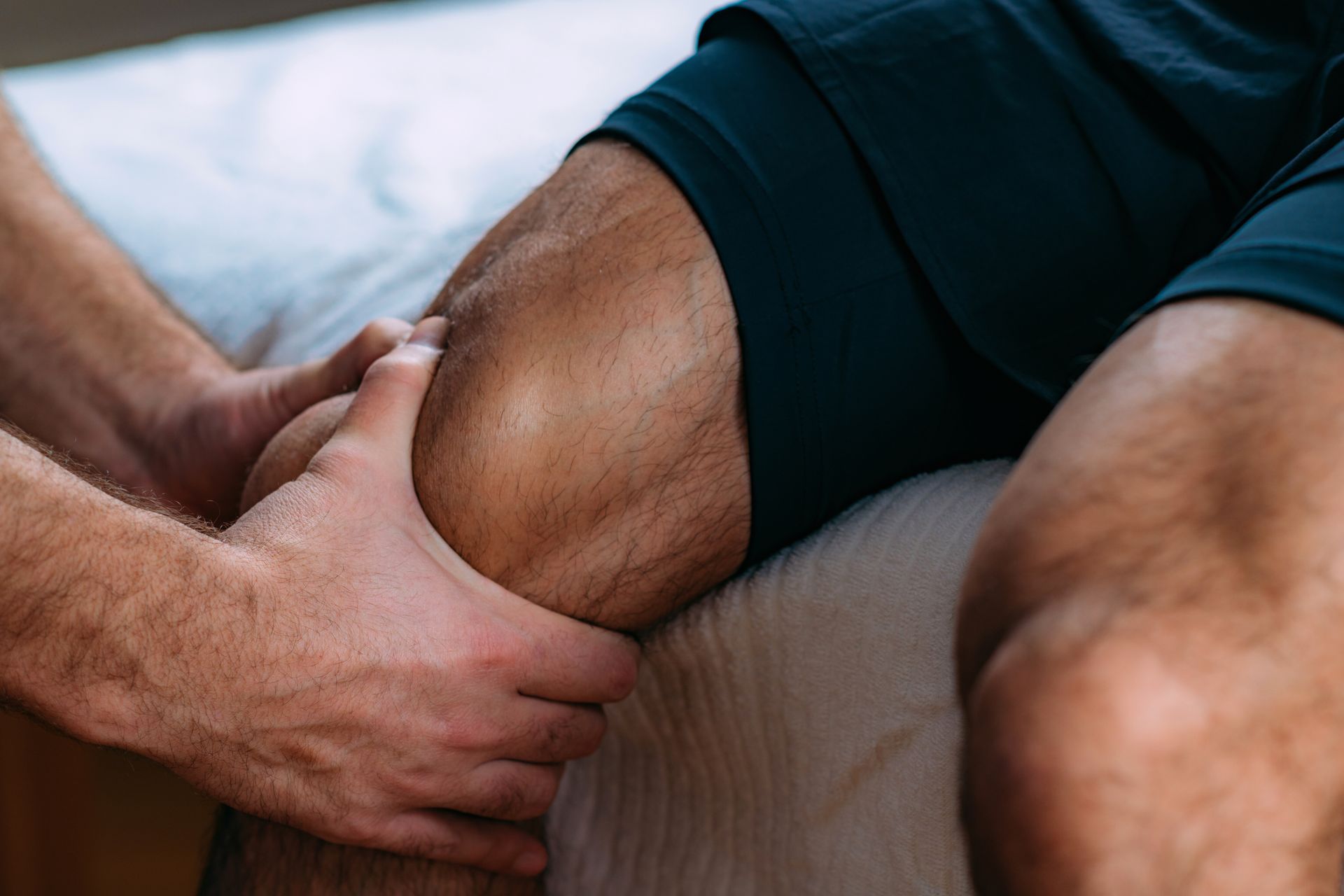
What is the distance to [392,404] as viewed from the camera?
680 mm

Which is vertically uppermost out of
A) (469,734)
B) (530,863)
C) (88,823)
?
(469,734)

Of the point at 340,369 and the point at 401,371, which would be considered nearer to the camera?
the point at 401,371

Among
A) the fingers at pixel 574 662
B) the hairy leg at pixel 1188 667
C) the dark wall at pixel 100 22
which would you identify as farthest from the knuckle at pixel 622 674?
the dark wall at pixel 100 22

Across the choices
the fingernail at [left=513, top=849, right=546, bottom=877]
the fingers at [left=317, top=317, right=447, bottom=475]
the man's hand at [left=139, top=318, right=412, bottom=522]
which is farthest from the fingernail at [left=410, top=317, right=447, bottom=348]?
the fingernail at [left=513, top=849, right=546, bottom=877]

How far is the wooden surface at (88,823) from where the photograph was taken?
124 cm

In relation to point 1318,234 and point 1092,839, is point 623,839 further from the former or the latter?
point 1318,234

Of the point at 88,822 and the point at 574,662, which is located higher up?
the point at 574,662

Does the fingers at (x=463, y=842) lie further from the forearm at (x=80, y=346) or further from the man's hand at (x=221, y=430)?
the forearm at (x=80, y=346)

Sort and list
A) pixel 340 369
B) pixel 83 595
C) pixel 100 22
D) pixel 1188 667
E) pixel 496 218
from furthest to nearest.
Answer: pixel 100 22
pixel 496 218
pixel 340 369
pixel 83 595
pixel 1188 667

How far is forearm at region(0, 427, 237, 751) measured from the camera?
57cm

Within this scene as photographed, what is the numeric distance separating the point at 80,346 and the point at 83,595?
1.56ft

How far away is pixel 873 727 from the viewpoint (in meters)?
0.64

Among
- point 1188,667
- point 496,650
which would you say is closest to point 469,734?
point 496,650

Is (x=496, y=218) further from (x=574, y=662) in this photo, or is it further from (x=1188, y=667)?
(x=1188, y=667)
